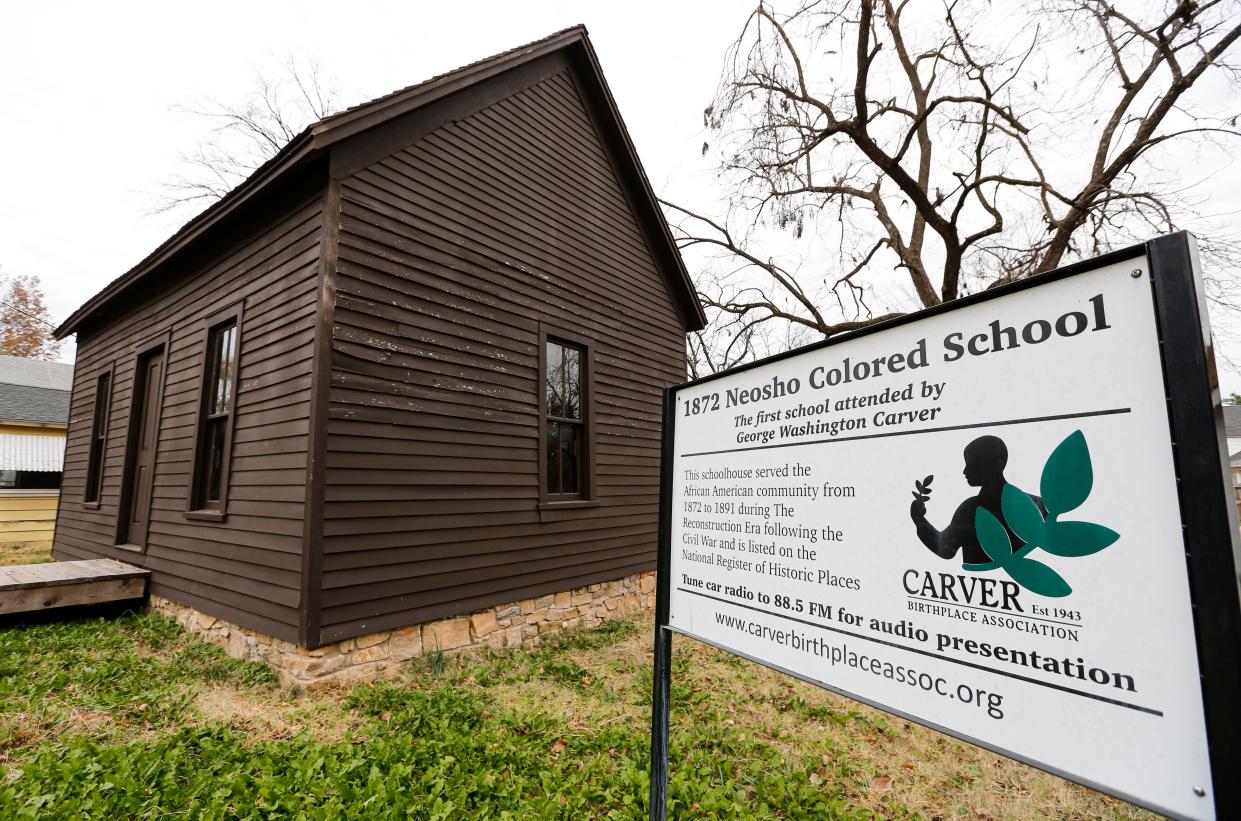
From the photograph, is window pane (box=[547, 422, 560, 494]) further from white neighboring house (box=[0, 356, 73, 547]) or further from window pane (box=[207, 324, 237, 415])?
white neighboring house (box=[0, 356, 73, 547])

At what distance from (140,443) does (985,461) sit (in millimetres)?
10592

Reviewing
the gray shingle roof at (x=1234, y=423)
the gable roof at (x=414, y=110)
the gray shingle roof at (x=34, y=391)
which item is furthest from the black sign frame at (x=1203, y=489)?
the gray shingle roof at (x=1234, y=423)

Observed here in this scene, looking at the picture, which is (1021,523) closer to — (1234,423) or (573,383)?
(573,383)

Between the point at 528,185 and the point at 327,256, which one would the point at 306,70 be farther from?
the point at 327,256

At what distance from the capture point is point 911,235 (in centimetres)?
1235

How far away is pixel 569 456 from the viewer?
24.6 feet

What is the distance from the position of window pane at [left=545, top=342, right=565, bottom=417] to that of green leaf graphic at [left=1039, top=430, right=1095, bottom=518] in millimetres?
6113

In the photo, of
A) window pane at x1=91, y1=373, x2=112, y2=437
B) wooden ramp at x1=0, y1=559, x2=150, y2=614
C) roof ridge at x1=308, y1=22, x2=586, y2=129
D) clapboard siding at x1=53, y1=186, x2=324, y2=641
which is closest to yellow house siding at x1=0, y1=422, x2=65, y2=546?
window pane at x1=91, y1=373, x2=112, y2=437

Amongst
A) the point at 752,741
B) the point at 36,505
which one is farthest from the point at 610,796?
the point at 36,505

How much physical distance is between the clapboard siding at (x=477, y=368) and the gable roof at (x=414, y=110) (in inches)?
14.2

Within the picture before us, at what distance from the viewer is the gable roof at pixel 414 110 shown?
16.9ft

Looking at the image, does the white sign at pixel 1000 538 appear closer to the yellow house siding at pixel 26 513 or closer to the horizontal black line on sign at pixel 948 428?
the horizontal black line on sign at pixel 948 428

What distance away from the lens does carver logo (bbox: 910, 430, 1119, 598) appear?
1.33 m

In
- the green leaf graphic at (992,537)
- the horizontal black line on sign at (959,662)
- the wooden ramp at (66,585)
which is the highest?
the green leaf graphic at (992,537)
